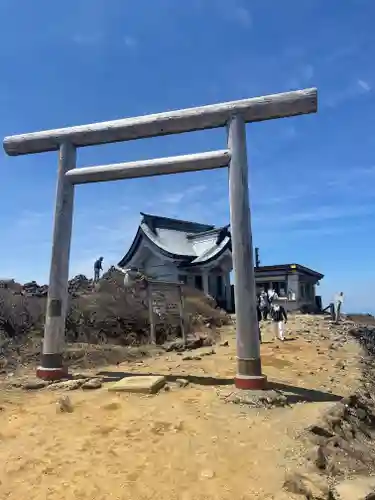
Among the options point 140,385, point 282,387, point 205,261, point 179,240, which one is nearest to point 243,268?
point 282,387

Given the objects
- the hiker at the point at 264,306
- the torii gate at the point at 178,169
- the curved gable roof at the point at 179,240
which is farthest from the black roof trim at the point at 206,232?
the torii gate at the point at 178,169

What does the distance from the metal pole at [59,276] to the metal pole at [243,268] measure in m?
3.28

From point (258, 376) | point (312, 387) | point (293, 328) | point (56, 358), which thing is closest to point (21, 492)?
point (258, 376)

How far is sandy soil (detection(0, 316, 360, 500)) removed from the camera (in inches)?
128

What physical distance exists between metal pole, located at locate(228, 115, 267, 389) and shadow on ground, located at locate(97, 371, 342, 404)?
0.46 metres

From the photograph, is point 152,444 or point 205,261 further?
point 205,261

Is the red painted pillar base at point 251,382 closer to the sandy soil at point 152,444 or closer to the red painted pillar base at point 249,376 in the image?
the red painted pillar base at point 249,376

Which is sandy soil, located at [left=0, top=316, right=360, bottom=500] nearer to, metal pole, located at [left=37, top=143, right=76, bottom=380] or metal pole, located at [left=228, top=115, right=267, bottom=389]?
metal pole, located at [left=228, top=115, right=267, bottom=389]

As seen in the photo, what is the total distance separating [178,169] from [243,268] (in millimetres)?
2250

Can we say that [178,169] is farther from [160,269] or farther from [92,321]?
[160,269]

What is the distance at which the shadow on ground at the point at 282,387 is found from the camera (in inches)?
230

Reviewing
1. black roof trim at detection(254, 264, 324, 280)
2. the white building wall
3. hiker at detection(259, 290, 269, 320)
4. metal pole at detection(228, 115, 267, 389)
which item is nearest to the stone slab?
metal pole at detection(228, 115, 267, 389)

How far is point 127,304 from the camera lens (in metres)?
13.4

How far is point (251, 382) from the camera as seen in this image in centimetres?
600
